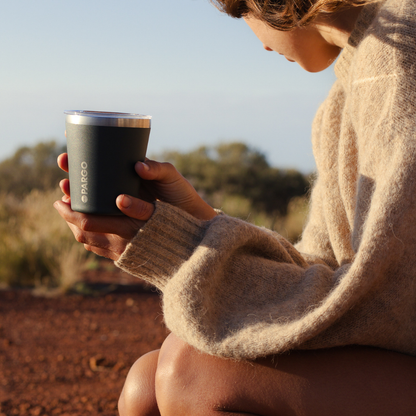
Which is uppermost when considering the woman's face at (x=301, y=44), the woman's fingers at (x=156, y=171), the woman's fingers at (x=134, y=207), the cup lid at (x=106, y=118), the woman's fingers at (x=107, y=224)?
the woman's face at (x=301, y=44)

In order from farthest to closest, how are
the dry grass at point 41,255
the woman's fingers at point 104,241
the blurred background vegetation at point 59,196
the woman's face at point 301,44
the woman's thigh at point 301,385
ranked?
the blurred background vegetation at point 59,196 → the dry grass at point 41,255 → the woman's face at point 301,44 → the woman's fingers at point 104,241 → the woman's thigh at point 301,385

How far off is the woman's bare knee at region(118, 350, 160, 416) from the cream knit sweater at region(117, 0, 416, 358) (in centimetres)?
25

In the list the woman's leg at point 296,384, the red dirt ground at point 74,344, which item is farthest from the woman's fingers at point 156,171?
the red dirt ground at point 74,344

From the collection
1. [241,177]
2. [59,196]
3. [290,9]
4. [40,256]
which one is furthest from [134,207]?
[241,177]

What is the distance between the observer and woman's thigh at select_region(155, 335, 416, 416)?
1.01 metres

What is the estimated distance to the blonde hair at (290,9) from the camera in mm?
1232

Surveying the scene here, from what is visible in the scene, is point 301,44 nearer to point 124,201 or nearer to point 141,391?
point 124,201

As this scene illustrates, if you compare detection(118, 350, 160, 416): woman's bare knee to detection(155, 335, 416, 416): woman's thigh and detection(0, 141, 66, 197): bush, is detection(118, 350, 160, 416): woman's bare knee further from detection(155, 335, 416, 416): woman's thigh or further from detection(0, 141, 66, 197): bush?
detection(0, 141, 66, 197): bush

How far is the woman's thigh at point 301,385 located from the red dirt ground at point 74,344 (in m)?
0.94

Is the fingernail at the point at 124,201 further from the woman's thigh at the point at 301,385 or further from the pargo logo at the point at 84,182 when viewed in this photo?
the woman's thigh at the point at 301,385

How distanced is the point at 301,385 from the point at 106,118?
713 millimetres

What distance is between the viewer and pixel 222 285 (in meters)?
1.19

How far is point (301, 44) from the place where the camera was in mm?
1408

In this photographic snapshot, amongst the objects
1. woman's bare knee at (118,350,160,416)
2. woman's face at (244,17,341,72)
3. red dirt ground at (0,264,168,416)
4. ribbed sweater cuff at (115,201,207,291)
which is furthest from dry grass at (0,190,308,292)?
ribbed sweater cuff at (115,201,207,291)
